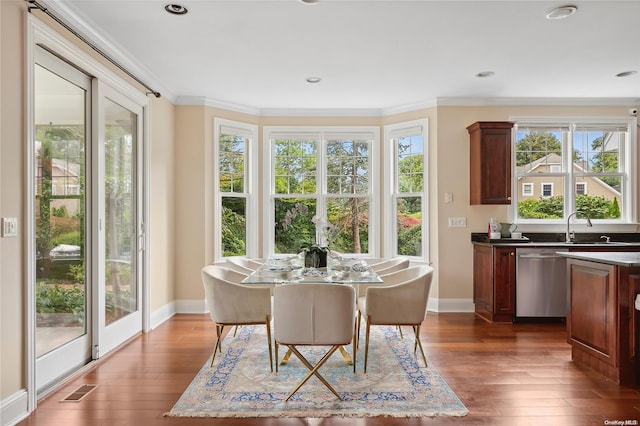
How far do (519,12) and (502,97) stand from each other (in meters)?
2.53

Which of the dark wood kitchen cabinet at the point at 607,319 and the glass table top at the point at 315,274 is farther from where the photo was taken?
the glass table top at the point at 315,274

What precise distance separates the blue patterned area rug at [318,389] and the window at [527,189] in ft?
9.91

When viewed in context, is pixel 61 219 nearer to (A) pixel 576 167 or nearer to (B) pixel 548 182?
(B) pixel 548 182

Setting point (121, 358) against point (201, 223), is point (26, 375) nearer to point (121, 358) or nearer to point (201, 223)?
point (121, 358)

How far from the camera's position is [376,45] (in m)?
3.81

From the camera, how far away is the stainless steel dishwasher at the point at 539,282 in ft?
16.3

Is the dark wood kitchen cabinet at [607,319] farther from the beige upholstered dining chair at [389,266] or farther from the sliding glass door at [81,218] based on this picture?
the sliding glass door at [81,218]

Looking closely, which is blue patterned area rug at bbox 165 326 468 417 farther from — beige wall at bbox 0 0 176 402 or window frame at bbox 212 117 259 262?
window frame at bbox 212 117 259 262

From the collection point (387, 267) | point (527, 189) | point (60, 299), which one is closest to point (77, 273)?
point (60, 299)

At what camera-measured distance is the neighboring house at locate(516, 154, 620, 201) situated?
5.66m

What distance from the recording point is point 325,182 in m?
6.16

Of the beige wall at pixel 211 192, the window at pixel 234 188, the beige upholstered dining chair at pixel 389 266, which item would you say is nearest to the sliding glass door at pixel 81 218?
the beige wall at pixel 211 192

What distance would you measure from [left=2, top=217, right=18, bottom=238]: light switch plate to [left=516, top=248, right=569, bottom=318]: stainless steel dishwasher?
484cm

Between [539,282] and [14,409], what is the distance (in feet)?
16.6
